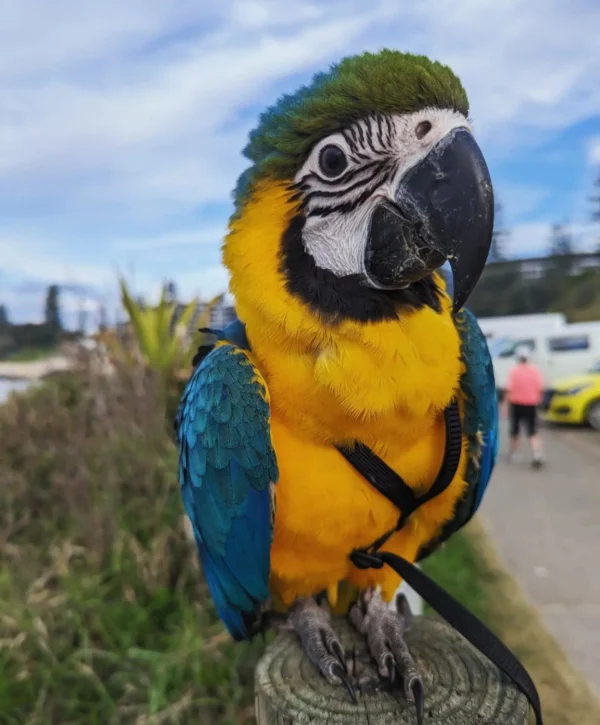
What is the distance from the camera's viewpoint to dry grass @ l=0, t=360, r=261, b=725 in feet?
8.63

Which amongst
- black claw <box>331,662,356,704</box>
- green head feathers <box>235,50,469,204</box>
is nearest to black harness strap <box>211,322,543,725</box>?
black claw <box>331,662,356,704</box>

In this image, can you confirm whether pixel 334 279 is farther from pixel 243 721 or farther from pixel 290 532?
pixel 243 721

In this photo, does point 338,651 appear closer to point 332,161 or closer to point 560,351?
point 332,161

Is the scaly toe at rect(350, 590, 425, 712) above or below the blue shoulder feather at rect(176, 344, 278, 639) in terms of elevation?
below

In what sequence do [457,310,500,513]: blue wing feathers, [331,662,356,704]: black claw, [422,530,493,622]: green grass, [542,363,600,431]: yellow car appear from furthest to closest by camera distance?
[542,363,600,431]: yellow car, [422,530,493,622]: green grass, [457,310,500,513]: blue wing feathers, [331,662,356,704]: black claw

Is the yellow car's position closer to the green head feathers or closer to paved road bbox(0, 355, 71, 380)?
paved road bbox(0, 355, 71, 380)

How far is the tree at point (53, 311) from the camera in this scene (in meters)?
5.69

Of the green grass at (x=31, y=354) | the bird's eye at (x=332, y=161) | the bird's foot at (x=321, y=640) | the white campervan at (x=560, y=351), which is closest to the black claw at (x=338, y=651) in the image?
the bird's foot at (x=321, y=640)

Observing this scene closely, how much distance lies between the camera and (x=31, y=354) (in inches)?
256

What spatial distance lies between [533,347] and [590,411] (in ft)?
10.8

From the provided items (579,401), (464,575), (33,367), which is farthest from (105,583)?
(579,401)

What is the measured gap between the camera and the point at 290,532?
4.52 ft

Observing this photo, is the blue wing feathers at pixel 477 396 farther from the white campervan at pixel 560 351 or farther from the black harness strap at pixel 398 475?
the white campervan at pixel 560 351

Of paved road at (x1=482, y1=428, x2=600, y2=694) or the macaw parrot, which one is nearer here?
the macaw parrot
